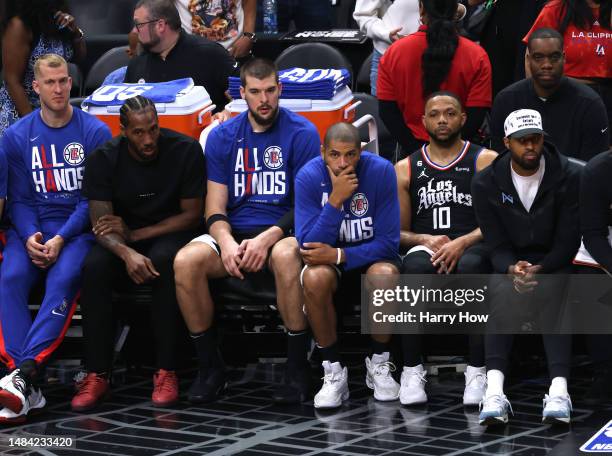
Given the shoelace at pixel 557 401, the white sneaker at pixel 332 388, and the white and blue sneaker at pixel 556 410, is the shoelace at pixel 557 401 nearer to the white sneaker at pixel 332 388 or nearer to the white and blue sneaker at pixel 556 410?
the white and blue sneaker at pixel 556 410

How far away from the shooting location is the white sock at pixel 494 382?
6.19 meters

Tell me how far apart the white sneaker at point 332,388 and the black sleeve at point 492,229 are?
0.94 metres

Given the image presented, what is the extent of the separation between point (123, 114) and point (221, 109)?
1481 millimetres

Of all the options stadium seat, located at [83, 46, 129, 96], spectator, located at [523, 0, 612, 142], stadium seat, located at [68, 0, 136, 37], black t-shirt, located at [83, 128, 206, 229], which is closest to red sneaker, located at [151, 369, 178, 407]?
black t-shirt, located at [83, 128, 206, 229]

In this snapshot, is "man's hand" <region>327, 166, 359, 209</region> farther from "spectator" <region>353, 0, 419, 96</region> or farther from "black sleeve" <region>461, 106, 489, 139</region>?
"spectator" <region>353, 0, 419, 96</region>

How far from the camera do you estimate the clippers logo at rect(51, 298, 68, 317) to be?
6.82m

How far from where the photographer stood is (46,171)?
281 inches

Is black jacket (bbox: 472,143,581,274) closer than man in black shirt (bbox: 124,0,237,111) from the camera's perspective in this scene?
Yes

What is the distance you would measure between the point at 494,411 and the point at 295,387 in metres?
1.11

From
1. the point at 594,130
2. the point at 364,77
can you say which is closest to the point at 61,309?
the point at 594,130

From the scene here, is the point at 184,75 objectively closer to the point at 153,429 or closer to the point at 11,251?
the point at 11,251

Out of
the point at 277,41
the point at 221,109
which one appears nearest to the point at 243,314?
the point at 221,109

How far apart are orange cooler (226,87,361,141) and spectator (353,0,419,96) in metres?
1.20

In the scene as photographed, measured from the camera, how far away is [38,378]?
6926 mm
